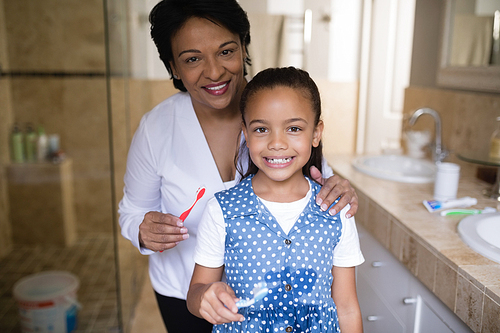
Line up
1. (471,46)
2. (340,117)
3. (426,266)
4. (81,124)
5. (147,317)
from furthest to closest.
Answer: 1. (81,124)
2. (147,317)
3. (471,46)
4. (340,117)
5. (426,266)

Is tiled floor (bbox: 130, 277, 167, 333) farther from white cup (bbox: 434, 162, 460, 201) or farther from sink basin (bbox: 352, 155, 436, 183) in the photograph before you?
white cup (bbox: 434, 162, 460, 201)

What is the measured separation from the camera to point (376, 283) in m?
1.43

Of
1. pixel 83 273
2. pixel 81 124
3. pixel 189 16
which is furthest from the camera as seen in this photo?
pixel 81 124

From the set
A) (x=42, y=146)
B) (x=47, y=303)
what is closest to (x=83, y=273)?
(x=47, y=303)

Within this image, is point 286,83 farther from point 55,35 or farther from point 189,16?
point 55,35

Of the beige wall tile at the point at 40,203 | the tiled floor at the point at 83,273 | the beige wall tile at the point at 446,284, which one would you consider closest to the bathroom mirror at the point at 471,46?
the beige wall tile at the point at 446,284

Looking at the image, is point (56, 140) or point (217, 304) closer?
point (217, 304)

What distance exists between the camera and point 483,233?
1.17 meters

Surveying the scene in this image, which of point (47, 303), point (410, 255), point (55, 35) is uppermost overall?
point (55, 35)

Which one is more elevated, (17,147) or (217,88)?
(217,88)

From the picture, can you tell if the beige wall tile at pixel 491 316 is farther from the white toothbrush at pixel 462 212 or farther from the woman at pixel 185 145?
the white toothbrush at pixel 462 212

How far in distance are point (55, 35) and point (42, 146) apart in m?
0.82

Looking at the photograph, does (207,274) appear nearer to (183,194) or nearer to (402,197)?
(183,194)

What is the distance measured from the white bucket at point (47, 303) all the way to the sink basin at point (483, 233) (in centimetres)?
175
